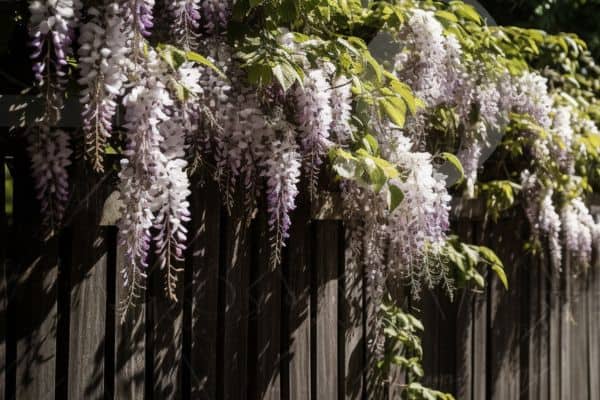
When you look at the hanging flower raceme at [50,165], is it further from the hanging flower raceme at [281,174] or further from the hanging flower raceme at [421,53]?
the hanging flower raceme at [421,53]

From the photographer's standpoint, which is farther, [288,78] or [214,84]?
[214,84]

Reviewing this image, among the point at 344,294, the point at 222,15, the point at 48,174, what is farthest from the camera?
the point at 344,294

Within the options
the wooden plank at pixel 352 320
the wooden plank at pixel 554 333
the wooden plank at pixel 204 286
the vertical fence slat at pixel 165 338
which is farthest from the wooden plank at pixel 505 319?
the vertical fence slat at pixel 165 338

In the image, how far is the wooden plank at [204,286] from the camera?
7.53 ft

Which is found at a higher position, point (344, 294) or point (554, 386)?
point (344, 294)

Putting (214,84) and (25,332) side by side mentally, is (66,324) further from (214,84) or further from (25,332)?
(214,84)

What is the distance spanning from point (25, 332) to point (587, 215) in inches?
119

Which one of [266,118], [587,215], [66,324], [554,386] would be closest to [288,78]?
[266,118]

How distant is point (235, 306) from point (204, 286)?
145 millimetres

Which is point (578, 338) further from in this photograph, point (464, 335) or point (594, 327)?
point (464, 335)

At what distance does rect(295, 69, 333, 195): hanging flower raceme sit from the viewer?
226cm

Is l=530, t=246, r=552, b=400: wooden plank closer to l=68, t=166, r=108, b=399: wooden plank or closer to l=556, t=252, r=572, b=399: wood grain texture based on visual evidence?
l=556, t=252, r=572, b=399: wood grain texture

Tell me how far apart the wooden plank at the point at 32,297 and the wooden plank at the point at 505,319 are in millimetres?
2274

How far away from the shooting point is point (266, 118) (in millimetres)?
2244
